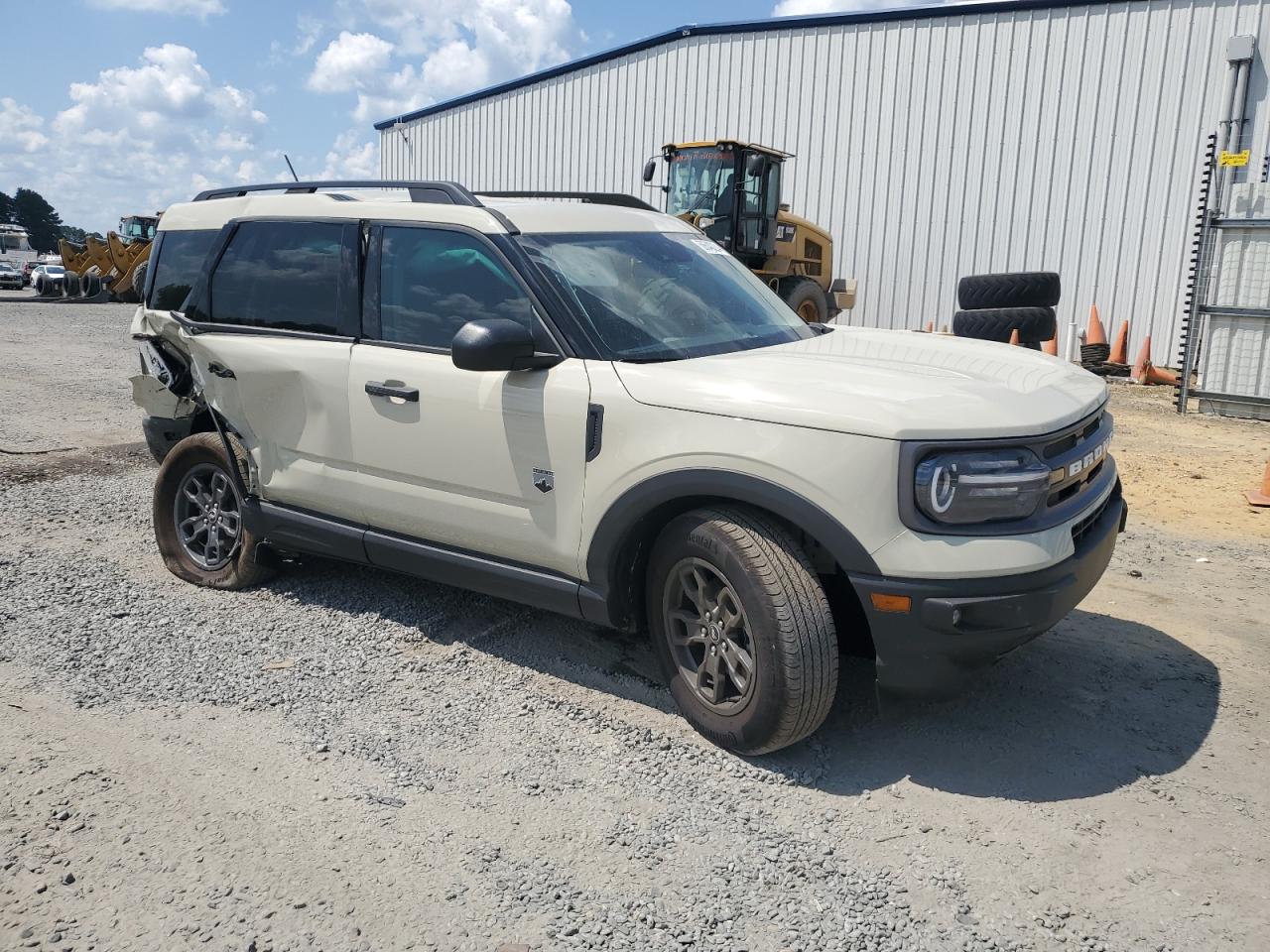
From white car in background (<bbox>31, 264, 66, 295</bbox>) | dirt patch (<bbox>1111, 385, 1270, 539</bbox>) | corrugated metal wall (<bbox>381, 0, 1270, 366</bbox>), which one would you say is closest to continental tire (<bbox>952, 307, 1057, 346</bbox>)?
dirt patch (<bbox>1111, 385, 1270, 539</bbox>)

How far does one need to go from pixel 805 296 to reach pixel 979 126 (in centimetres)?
531

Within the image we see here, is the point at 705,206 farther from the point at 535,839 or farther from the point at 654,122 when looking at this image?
the point at 535,839

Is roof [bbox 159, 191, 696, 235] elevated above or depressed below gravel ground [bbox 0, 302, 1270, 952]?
above

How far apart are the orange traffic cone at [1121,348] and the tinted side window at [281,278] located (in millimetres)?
15062

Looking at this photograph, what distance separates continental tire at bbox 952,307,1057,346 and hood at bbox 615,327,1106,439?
4085 millimetres

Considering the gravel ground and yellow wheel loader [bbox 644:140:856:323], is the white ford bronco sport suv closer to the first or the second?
the gravel ground

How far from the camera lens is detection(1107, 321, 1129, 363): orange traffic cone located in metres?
16.3

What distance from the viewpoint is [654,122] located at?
22.1 m

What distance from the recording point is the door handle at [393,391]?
13.0 feet

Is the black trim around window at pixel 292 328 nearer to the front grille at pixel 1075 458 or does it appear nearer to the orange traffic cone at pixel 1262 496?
the front grille at pixel 1075 458

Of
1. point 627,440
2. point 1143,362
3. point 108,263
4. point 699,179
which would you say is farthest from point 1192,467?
point 108,263

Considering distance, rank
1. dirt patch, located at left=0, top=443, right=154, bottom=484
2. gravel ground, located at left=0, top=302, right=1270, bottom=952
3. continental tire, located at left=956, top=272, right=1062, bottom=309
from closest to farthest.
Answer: gravel ground, located at left=0, top=302, right=1270, bottom=952, dirt patch, located at left=0, top=443, right=154, bottom=484, continental tire, located at left=956, top=272, right=1062, bottom=309

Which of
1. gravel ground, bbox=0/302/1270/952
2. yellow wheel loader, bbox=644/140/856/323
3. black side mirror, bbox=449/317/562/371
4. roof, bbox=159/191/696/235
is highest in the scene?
yellow wheel loader, bbox=644/140/856/323

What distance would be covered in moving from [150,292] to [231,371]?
0.94 metres
